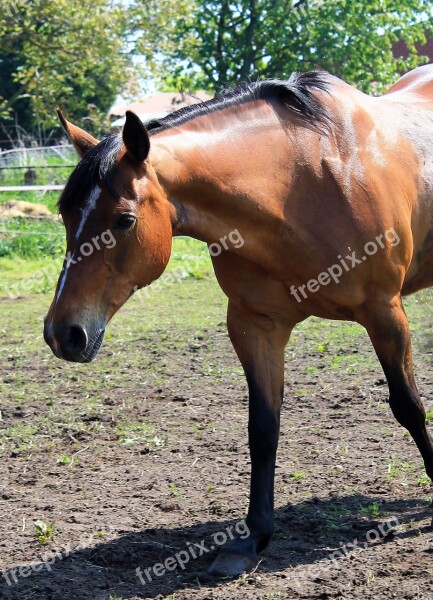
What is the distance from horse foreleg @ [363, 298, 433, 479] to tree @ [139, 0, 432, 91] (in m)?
15.5

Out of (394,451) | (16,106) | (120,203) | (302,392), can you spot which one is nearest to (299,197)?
(120,203)

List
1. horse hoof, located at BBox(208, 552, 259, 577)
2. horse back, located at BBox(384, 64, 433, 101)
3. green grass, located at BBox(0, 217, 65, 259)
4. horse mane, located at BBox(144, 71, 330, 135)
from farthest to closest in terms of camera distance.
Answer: green grass, located at BBox(0, 217, 65, 259), horse back, located at BBox(384, 64, 433, 101), horse mane, located at BBox(144, 71, 330, 135), horse hoof, located at BBox(208, 552, 259, 577)

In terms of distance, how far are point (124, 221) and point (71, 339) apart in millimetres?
451

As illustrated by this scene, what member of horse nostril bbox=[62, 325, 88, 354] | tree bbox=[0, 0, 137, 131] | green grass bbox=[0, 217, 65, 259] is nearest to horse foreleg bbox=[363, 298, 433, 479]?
horse nostril bbox=[62, 325, 88, 354]

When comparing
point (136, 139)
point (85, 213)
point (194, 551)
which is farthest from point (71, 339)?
point (194, 551)

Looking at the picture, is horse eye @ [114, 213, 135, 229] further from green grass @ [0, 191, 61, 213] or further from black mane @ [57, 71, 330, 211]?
green grass @ [0, 191, 61, 213]

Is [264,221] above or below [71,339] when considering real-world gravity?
above

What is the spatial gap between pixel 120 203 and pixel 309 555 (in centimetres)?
163

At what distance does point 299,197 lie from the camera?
10.8ft

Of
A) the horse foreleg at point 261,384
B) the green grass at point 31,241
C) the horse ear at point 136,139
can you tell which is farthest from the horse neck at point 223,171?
the green grass at point 31,241

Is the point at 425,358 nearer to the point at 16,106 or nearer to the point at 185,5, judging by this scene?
the point at 185,5

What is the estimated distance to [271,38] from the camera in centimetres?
1867

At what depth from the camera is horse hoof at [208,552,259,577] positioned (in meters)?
3.25

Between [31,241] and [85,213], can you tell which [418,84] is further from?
[31,241]
